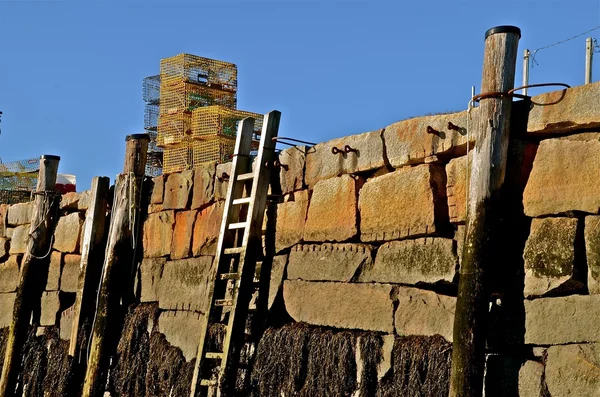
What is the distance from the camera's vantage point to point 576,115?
6.29m

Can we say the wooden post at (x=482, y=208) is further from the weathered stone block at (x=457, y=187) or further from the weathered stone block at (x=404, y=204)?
the weathered stone block at (x=404, y=204)

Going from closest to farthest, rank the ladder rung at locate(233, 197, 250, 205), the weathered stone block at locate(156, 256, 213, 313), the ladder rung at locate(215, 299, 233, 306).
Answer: the ladder rung at locate(215, 299, 233, 306)
the ladder rung at locate(233, 197, 250, 205)
the weathered stone block at locate(156, 256, 213, 313)

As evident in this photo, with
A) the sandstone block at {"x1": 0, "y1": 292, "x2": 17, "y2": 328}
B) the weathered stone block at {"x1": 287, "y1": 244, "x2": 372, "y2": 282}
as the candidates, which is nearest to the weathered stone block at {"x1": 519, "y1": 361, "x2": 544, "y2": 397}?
the weathered stone block at {"x1": 287, "y1": 244, "x2": 372, "y2": 282}

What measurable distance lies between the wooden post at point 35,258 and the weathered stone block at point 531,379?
727 cm

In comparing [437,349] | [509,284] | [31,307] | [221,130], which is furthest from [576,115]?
[31,307]

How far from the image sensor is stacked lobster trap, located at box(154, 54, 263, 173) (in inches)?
494

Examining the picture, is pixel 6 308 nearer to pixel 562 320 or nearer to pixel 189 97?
pixel 189 97

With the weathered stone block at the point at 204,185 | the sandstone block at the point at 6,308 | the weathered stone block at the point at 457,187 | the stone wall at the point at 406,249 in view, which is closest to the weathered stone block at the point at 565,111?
the stone wall at the point at 406,249

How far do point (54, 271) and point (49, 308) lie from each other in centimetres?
45

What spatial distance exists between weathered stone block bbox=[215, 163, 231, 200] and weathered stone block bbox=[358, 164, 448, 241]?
81.6 inches

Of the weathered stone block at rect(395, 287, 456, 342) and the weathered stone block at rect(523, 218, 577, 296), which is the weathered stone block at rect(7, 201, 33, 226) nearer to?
the weathered stone block at rect(395, 287, 456, 342)

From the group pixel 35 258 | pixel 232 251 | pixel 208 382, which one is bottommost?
pixel 208 382

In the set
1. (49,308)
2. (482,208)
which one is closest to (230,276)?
(482,208)

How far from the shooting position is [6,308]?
1279cm
